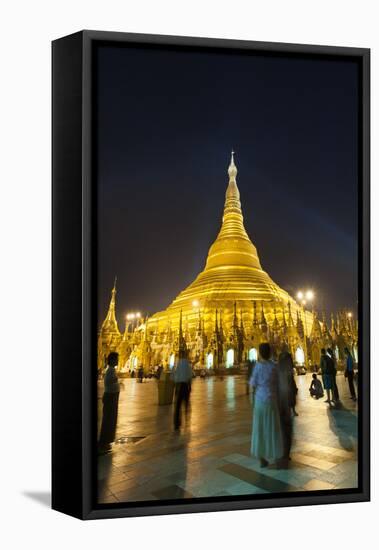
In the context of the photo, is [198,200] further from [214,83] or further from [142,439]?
[142,439]

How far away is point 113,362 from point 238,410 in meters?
1.43

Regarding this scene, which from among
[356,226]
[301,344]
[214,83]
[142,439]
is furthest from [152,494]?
[214,83]

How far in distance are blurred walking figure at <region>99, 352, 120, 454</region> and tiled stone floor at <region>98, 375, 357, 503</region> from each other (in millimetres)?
64

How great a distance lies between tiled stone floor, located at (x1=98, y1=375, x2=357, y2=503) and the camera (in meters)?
5.48

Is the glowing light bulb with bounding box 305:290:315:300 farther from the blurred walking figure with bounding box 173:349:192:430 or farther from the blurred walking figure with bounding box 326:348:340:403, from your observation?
→ the blurred walking figure with bounding box 173:349:192:430

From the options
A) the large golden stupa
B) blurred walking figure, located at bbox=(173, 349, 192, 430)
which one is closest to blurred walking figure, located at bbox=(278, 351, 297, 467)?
the large golden stupa

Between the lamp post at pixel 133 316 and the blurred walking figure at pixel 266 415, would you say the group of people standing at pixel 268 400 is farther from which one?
the lamp post at pixel 133 316

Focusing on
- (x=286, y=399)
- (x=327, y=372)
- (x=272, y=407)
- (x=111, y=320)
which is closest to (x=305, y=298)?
(x=327, y=372)

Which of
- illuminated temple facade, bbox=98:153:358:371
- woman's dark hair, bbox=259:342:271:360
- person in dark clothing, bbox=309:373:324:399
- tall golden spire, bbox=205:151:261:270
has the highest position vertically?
tall golden spire, bbox=205:151:261:270

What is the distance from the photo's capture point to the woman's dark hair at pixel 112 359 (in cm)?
557

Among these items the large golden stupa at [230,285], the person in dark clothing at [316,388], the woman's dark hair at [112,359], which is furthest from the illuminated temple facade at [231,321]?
the person in dark clothing at [316,388]

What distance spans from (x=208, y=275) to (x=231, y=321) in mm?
587

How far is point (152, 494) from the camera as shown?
5.47m

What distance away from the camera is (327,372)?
6.07 metres
